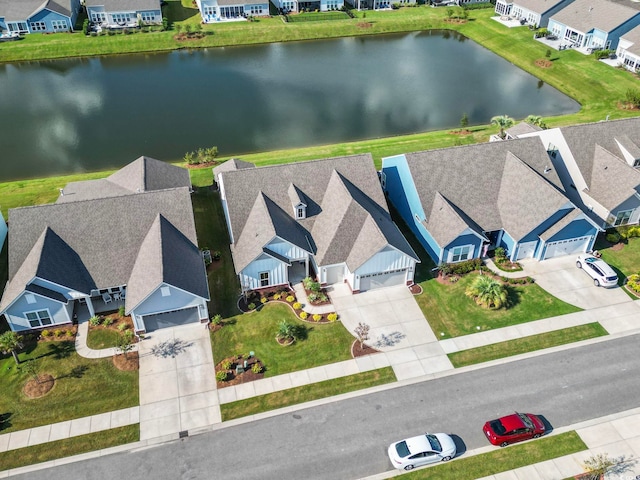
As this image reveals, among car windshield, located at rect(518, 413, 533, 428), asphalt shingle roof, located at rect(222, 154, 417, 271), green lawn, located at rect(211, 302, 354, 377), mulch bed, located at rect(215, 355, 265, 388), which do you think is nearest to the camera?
car windshield, located at rect(518, 413, 533, 428)

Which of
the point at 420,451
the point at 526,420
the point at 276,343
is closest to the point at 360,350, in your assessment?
the point at 276,343

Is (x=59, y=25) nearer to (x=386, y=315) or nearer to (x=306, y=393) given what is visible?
(x=386, y=315)

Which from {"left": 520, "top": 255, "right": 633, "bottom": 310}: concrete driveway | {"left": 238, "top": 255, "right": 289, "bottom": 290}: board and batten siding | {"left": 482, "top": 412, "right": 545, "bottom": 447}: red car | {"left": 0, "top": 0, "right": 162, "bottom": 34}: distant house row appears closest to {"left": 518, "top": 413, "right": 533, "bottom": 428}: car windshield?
{"left": 482, "top": 412, "right": 545, "bottom": 447}: red car

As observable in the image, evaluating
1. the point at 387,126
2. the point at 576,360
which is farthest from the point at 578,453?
the point at 387,126

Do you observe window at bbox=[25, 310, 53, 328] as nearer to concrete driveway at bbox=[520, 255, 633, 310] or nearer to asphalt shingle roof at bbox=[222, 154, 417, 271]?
asphalt shingle roof at bbox=[222, 154, 417, 271]

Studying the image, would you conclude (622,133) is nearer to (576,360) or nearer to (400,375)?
(576,360)

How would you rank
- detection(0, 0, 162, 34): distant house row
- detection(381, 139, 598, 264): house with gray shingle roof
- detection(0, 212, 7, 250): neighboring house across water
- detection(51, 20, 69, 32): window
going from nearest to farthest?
detection(381, 139, 598, 264): house with gray shingle roof, detection(0, 212, 7, 250): neighboring house across water, detection(0, 0, 162, 34): distant house row, detection(51, 20, 69, 32): window
